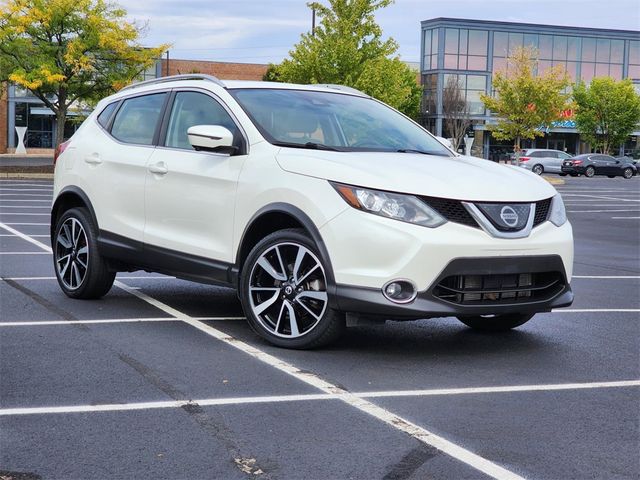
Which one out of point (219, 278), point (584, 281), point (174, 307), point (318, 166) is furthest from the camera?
point (584, 281)

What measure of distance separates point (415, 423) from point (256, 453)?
0.89 metres

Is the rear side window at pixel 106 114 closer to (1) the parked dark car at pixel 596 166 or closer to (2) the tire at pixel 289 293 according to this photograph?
(2) the tire at pixel 289 293

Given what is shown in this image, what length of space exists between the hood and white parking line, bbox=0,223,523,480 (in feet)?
3.88

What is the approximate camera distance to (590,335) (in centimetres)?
725

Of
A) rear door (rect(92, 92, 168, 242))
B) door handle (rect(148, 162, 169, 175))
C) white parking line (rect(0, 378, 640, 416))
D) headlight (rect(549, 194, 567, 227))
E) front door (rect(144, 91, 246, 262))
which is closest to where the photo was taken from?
white parking line (rect(0, 378, 640, 416))

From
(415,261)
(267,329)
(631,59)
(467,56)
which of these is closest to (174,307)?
(267,329)

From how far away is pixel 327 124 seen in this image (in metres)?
7.09

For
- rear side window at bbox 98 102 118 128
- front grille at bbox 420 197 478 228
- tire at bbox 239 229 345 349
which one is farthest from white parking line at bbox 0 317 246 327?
front grille at bbox 420 197 478 228

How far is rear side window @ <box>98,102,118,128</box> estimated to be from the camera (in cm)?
848

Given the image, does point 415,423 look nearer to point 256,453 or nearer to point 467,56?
point 256,453

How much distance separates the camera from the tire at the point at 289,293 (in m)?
6.17

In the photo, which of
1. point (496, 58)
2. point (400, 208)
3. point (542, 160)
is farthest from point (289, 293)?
point (496, 58)

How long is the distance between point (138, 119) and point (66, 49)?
94.9 ft

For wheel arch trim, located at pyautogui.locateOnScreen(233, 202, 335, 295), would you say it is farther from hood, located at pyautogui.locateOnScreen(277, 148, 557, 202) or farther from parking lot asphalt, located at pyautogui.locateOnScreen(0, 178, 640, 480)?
parking lot asphalt, located at pyautogui.locateOnScreen(0, 178, 640, 480)
